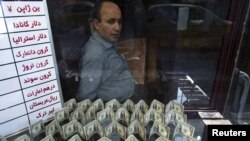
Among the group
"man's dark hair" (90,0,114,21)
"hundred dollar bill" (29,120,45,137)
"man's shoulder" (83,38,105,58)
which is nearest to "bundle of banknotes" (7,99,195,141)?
"hundred dollar bill" (29,120,45,137)

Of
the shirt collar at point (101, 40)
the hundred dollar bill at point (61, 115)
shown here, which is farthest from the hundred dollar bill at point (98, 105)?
the shirt collar at point (101, 40)

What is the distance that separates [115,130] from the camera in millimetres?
784

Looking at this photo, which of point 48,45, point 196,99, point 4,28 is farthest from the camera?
point 196,99

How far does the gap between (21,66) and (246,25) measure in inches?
32.3

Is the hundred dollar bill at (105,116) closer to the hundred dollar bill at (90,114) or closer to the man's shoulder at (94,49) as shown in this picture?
the hundred dollar bill at (90,114)

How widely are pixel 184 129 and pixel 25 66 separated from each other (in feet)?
1.80

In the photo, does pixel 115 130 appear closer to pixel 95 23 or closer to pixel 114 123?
pixel 114 123

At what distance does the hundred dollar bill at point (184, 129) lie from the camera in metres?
0.78

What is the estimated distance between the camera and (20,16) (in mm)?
693

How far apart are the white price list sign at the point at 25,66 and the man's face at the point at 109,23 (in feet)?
0.61

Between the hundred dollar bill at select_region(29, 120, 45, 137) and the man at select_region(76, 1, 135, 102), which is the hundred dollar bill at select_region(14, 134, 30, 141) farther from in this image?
the man at select_region(76, 1, 135, 102)

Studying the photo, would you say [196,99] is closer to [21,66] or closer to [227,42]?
[227,42]

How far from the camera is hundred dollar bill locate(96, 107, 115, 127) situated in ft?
2.75

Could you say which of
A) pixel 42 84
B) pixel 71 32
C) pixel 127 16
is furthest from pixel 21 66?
pixel 127 16
